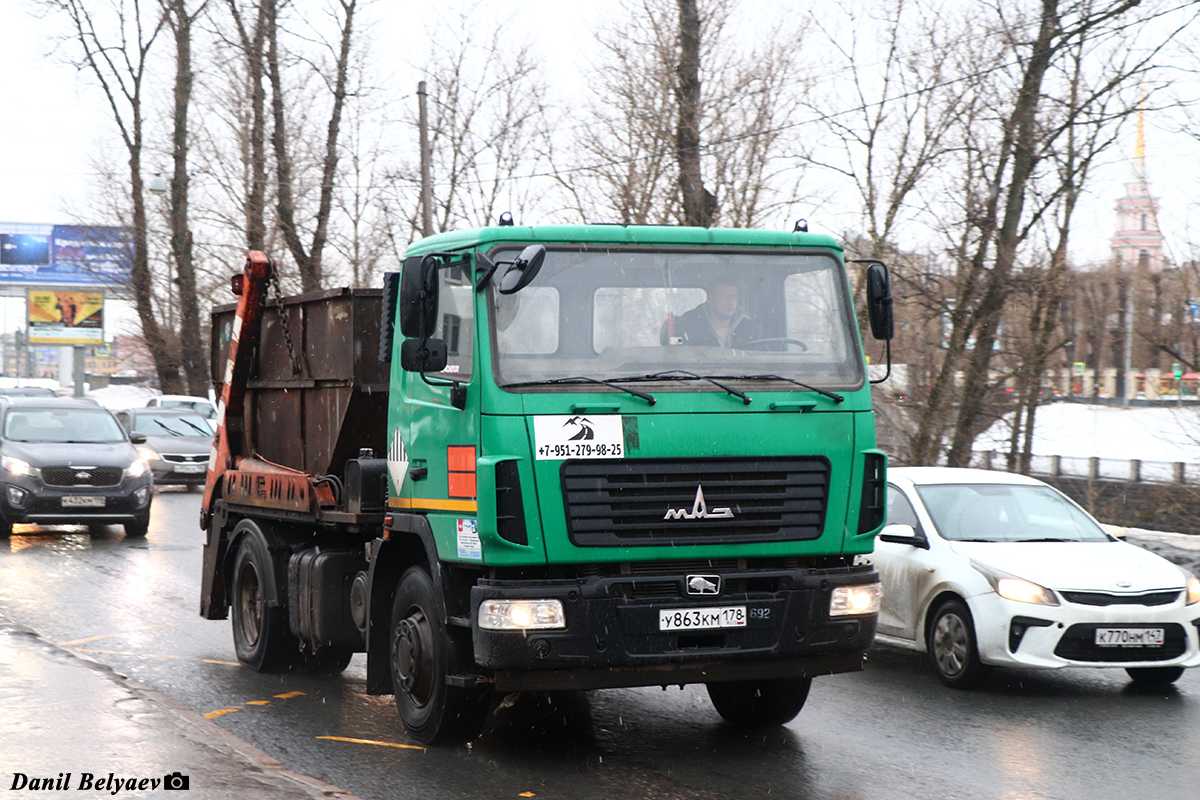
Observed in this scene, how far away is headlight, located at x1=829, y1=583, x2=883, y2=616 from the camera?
6.21 metres

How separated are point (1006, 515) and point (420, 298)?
503 centimetres

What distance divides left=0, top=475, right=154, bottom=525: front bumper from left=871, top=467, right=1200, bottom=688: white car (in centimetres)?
1120

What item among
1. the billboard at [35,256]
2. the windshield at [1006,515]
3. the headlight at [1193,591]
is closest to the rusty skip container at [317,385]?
the windshield at [1006,515]

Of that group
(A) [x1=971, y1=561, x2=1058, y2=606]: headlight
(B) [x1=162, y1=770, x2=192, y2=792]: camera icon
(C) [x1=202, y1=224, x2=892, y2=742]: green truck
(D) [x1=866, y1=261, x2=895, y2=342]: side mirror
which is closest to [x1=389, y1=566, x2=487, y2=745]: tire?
(C) [x1=202, y1=224, x2=892, y2=742]: green truck

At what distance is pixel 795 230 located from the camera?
6648 mm

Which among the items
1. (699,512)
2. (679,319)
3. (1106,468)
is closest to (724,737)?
(699,512)

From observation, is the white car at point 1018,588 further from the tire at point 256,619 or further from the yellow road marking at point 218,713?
the yellow road marking at point 218,713

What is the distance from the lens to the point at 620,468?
5.88m

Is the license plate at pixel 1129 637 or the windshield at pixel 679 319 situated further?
the license plate at pixel 1129 637

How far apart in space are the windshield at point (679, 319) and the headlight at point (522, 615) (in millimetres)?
998

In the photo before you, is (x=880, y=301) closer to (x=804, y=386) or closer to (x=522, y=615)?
(x=804, y=386)

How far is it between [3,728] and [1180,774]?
557 cm

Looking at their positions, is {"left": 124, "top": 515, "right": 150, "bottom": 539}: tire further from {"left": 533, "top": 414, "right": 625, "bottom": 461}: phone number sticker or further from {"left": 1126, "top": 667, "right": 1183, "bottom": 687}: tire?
{"left": 1126, "top": 667, "right": 1183, "bottom": 687}: tire

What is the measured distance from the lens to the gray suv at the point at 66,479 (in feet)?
54.8
